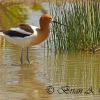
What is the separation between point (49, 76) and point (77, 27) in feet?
10.2

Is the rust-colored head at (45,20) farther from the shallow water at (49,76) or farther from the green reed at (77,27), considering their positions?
the shallow water at (49,76)

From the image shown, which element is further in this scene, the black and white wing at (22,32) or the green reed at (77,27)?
the green reed at (77,27)

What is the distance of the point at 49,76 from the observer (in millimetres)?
9594

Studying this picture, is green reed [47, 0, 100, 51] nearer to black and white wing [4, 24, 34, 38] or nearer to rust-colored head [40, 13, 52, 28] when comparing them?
rust-colored head [40, 13, 52, 28]

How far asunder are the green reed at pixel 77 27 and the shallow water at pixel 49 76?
0.32m

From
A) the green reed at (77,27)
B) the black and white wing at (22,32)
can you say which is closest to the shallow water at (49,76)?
the green reed at (77,27)

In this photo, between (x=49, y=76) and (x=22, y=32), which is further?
(x=22, y=32)

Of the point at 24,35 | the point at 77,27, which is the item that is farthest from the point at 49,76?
the point at 77,27

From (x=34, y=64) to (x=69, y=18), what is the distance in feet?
6.20

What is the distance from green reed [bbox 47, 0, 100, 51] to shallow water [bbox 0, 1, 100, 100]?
315mm

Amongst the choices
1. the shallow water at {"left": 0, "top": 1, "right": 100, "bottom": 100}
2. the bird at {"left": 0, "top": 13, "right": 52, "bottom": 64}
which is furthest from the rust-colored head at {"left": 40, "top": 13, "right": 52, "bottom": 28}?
the shallow water at {"left": 0, "top": 1, "right": 100, "bottom": 100}

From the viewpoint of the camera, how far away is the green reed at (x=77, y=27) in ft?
40.9

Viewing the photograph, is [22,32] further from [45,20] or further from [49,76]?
[49,76]

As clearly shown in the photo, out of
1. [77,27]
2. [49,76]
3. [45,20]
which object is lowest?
[49,76]
